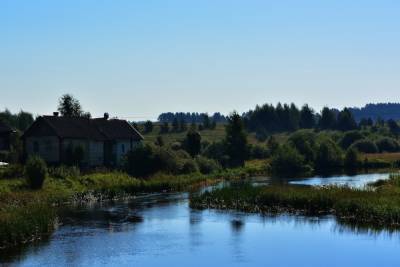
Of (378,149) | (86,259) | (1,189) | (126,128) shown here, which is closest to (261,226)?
(86,259)

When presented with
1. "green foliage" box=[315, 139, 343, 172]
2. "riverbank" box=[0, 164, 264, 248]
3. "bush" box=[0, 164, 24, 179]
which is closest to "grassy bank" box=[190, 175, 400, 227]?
"riverbank" box=[0, 164, 264, 248]

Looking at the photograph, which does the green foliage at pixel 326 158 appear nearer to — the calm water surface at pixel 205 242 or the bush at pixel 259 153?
the bush at pixel 259 153

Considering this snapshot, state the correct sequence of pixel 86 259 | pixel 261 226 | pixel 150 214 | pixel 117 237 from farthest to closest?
pixel 150 214
pixel 261 226
pixel 117 237
pixel 86 259

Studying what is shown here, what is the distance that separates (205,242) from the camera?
3541 centimetres

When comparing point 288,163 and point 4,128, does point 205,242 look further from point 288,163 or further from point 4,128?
point 288,163

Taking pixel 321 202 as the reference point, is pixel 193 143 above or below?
above

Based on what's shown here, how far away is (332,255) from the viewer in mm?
32375

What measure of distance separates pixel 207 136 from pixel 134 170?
7009 cm

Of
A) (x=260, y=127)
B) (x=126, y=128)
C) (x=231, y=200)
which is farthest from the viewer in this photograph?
(x=260, y=127)

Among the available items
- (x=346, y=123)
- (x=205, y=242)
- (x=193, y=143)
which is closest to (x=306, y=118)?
(x=346, y=123)

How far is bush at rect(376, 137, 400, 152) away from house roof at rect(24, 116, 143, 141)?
176 feet

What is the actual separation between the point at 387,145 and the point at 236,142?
3748 centimetres

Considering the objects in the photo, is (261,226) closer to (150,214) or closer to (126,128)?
(150,214)

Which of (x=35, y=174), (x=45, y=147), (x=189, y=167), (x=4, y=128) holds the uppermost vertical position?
(x=4, y=128)
